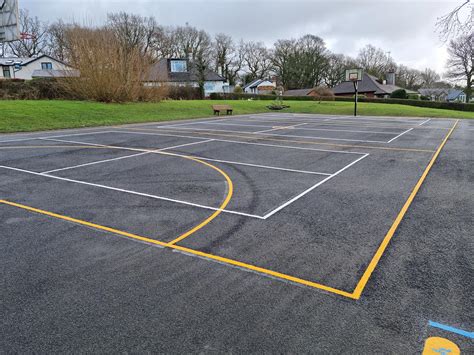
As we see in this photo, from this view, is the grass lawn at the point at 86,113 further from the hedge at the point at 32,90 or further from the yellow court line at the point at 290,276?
the yellow court line at the point at 290,276

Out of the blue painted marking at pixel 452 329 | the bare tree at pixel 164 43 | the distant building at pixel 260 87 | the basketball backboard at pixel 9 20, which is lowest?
the blue painted marking at pixel 452 329

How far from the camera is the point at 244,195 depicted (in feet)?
26.9

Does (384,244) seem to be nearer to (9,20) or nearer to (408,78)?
(9,20)

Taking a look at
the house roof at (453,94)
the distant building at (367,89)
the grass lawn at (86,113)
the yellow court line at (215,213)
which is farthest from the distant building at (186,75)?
the house roof at (453,94)

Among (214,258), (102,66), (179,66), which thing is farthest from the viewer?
(179,66)

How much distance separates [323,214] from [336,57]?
272 feet

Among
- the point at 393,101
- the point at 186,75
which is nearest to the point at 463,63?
the point at 393,101

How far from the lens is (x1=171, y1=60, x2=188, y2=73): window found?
65.8m

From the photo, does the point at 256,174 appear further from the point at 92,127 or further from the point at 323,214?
the point at 92,127

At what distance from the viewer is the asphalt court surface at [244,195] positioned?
530cm

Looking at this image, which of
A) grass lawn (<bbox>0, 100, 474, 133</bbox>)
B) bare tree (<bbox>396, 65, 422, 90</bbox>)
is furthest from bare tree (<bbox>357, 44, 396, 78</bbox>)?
grass lawn (<bbox>0, 100, 474, 133</bbox>)

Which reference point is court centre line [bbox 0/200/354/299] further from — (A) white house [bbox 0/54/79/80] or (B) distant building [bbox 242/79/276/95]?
(B) distant building [bbox 242/79/276/95]

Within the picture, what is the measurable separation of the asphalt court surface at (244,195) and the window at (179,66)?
53.0 metres

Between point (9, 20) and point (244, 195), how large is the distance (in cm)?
966
